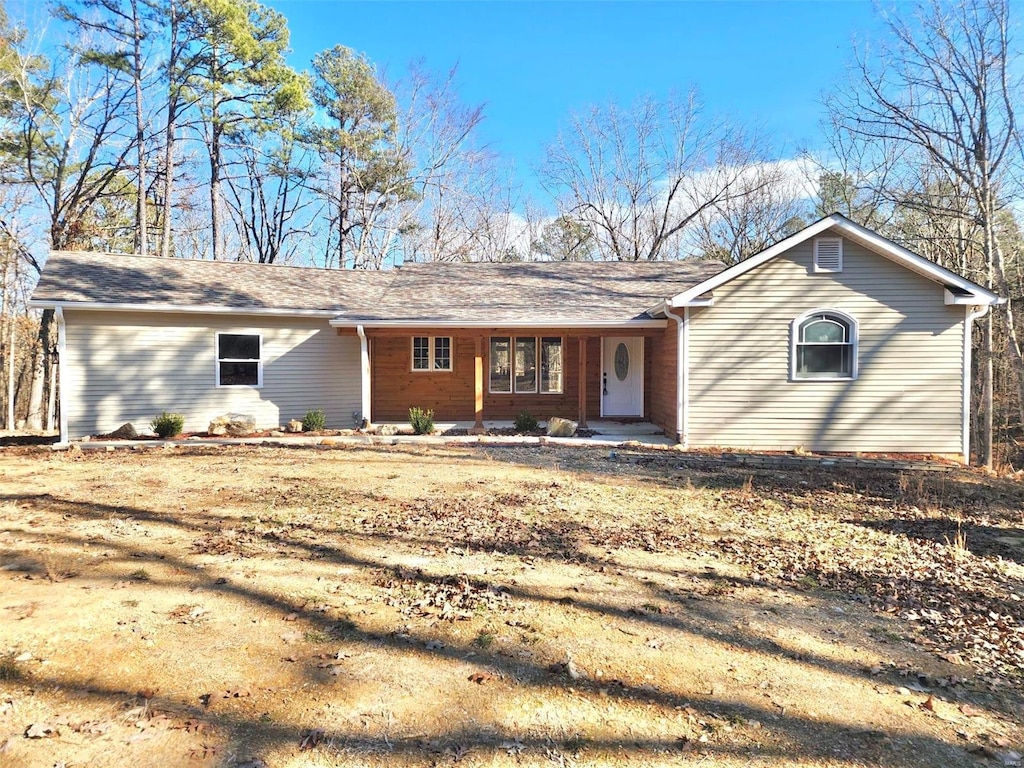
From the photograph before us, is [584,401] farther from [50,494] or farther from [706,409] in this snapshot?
[50,494]

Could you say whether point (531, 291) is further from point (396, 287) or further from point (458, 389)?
point (396, 287)

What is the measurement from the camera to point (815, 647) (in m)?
3.56

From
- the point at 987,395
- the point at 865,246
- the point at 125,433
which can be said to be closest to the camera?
the point at 865,246

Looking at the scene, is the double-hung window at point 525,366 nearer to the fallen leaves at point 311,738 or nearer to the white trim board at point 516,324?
the white trim board at point 516,324

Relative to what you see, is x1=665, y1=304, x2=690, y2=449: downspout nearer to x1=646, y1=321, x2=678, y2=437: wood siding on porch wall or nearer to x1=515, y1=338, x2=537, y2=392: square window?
x1=646, y1=321, x2=678, y2=437: wood siding on porch wall

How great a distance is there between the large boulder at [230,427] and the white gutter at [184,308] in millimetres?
2365

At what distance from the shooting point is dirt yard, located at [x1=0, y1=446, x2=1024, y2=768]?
266 cm

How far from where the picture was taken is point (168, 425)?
1175 centimetres

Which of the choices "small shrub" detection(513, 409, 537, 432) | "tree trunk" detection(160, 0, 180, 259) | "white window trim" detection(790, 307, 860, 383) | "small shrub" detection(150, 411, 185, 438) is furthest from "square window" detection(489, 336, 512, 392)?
"tree trunk" detection(160, 0, 180, 259)

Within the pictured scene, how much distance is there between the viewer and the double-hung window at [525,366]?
14578mm

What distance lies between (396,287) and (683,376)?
28.5ft

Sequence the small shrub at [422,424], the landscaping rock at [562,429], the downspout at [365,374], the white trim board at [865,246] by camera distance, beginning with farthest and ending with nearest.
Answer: the downspout at [365,374] → the small shrub at [422,424] → the landscaping rock at [562,429] → the white trim board at [865,246]

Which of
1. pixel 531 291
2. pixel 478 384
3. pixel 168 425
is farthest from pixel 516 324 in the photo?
pixel 168 425

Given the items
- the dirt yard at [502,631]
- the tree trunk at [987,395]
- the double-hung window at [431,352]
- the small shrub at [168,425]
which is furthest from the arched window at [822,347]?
the small shrub at [168,425]
